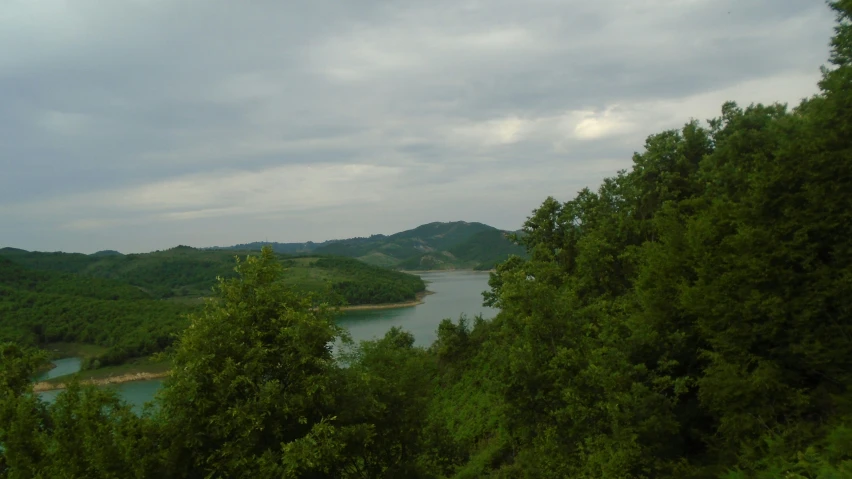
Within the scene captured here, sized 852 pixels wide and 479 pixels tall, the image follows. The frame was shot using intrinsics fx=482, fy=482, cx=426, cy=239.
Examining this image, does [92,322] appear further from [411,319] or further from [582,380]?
[582,380]

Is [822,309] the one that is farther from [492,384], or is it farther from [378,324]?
[378,324]

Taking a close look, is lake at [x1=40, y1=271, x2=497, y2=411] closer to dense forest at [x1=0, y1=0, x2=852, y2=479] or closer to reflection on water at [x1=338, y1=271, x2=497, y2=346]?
reflection on water at [x1=338, y1=271, x2=497, y2=346]

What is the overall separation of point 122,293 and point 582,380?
105m

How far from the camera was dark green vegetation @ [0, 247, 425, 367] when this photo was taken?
202 feet

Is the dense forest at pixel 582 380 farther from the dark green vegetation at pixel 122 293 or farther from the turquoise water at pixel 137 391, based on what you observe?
the turquoise water at pixel 137 391

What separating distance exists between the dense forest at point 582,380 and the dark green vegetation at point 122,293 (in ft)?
6.34

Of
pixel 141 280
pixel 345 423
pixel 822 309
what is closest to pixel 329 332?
pixel 345 423

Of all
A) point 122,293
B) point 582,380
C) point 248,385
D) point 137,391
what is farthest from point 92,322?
point 582,380

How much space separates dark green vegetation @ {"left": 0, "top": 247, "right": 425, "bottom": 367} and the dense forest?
193 cm

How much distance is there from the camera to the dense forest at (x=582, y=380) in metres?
8.74

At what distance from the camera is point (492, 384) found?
12469 millimetres

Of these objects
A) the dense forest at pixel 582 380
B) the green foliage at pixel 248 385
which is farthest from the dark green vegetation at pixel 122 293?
the dense forest at pixel 582 380

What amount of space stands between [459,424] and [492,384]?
1451 centimetres

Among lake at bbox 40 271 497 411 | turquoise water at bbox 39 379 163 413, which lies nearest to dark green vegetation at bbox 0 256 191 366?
lake at bbox 40 271 497 411
